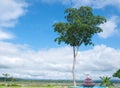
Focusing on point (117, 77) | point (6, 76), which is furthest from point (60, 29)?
point (6, 76)

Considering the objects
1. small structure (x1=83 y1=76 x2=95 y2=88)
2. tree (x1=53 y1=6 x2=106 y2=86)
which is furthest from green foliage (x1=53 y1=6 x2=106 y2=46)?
small structure (x1=83 y1=76 x2=95 y2=88)

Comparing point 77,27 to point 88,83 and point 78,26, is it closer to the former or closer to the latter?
point 78,26

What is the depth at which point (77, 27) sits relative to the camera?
69312mm

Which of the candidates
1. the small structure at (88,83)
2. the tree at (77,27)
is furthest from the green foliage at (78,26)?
the small structure at (88,83)

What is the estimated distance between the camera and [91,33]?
233ft

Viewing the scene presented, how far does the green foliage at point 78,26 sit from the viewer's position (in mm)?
69875

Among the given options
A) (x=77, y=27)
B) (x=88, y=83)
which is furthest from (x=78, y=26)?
(x=88, y=83)

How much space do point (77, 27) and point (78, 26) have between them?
280 mm

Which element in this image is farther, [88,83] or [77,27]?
[77,27]

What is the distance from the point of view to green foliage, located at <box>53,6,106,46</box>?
69875 millimetres

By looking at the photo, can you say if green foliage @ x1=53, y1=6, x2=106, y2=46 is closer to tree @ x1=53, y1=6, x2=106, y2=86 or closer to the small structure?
tree @ x1=53, y1=6, x2=106, y2=86

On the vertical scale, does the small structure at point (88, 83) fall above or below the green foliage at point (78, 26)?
below

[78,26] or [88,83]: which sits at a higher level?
[78,26]

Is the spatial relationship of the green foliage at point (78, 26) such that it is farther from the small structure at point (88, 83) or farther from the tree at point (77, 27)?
the small structure at point (88, 83)
